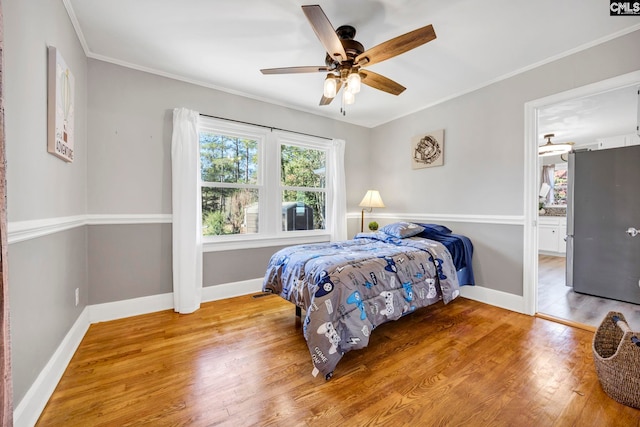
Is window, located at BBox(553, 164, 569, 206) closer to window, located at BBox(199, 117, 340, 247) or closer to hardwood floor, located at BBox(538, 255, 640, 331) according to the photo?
hardwood floor, located at BBox(538, 255, 640, 331)

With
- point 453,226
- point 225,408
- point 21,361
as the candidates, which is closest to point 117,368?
point 21,361

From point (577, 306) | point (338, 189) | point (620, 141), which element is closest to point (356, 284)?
point (338, 189)

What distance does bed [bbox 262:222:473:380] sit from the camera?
Result: 1688 mm

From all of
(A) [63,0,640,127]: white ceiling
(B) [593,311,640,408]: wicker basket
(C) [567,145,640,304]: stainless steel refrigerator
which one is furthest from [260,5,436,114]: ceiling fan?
(C) [567,145,640,304]: stainless steel refrigerator

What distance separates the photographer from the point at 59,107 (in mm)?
1689

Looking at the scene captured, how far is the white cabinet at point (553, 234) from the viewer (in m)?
5.37

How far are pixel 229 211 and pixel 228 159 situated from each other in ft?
2.06

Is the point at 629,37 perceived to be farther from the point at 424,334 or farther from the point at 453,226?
the point at 424,334

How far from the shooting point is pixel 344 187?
3.94 m

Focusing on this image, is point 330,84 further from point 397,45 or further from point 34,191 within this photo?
point 34,191

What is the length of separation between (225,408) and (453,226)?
2.99 metres

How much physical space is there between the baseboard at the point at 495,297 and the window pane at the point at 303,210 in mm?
2046

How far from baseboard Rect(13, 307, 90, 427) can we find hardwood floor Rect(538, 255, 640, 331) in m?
3.91

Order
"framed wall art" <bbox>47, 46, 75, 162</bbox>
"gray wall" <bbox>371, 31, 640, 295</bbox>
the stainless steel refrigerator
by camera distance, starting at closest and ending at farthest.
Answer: "framed wall art" <bbox>47, 46, 75, 162</bbox> → "gray wall" <bbox>371, 31, 640, 295</bbox> → the stainless steel refrigerator
